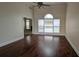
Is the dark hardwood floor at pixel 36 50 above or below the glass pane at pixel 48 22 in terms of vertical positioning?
below

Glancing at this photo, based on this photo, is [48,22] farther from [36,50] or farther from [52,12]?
[36,50]

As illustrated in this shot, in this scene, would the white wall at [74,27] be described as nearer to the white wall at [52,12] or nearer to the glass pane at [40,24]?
the glass pane at [40,24]

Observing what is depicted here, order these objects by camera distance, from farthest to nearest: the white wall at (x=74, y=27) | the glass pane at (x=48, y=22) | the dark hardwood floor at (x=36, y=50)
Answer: the glass pane at (x=48, y=22) < the white wall at (x=74, y=27) < the dark hardwood floor at (x=36, y=50)

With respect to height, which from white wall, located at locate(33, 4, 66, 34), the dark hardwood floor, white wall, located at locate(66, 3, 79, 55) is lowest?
the dark hardwood floor

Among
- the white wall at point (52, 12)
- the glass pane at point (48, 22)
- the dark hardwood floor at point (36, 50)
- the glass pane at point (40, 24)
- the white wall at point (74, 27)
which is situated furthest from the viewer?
the white wall at point (52, 12)

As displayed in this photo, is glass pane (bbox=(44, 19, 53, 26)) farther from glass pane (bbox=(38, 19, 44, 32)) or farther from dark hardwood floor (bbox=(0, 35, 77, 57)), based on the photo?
dark hardwood floor (bbox=(0, 35, 77, 57))

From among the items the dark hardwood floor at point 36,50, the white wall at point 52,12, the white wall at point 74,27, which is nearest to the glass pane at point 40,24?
the white wall at point 52,12

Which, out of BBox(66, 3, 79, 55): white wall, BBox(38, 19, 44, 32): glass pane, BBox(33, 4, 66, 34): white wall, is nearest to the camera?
BBox(66, 3, 79, 55): white wall

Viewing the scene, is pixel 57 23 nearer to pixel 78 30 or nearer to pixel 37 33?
pixel 37 33

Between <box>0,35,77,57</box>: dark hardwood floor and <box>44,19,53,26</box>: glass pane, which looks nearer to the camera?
<box>0,35,77,57</box>: dark hardwood floor

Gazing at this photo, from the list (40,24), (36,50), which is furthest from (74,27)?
(40,24)

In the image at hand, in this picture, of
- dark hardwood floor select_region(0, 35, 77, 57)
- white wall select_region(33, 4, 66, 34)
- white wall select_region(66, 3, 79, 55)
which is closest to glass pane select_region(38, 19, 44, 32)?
white wall select_region(33, 4, 66, 34)

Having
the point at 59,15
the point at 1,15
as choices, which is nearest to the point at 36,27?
the point at 59,15

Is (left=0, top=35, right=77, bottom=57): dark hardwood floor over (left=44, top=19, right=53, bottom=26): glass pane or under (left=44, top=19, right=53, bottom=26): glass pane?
under
